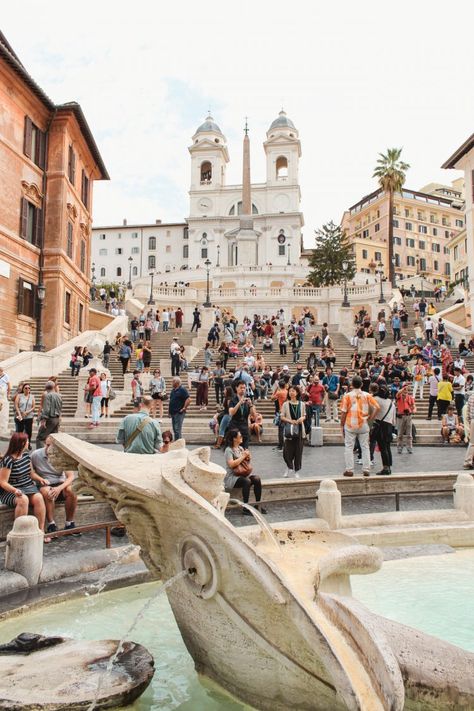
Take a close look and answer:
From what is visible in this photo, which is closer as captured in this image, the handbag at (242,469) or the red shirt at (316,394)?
the handbag at (242,469)

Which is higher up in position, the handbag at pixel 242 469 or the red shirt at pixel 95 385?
the red shirt at pixel 95 385

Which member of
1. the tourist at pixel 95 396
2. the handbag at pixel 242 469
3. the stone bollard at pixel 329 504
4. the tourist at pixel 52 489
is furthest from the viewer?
the tourist at pixel 95 396

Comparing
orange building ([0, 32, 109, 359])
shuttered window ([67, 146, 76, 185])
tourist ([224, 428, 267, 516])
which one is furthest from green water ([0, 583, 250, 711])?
shuttered window ([67, 146, 76, 185])

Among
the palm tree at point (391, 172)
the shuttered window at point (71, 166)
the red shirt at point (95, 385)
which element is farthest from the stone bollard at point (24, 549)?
the palm tree at point (391, 172)

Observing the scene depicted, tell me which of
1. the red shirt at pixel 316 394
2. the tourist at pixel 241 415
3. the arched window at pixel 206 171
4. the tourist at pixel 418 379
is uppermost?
the arched window at pixel 206 171

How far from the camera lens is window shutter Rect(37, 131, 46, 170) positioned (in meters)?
27.3

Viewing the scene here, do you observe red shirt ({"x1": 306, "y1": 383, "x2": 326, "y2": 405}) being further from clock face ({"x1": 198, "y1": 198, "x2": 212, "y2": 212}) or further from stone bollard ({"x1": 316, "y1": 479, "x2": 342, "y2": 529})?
clock face ({"x1": 198, "y1": 198, "x2": 212, "y2": 212})

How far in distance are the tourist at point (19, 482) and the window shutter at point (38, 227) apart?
909 inches

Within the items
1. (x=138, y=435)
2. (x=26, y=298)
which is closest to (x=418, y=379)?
(x=138, y=435)

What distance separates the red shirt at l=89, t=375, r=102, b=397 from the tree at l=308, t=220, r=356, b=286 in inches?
1869

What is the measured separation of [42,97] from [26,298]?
30.4 feet

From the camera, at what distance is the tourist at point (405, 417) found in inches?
507

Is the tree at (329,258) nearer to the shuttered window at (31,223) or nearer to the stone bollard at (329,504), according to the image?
the shuttered window at (31,223)

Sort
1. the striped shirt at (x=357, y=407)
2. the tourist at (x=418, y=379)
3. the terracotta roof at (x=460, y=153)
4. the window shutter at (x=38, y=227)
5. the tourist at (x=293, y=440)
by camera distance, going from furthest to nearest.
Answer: the terracotta roof at (x=460, y=153)
the window shutter at (x=38, y=227)
the tourist at (x=418, y=379)
the tourist at (x=293, y=440)
the striped shirt at (x=357, y=407)
